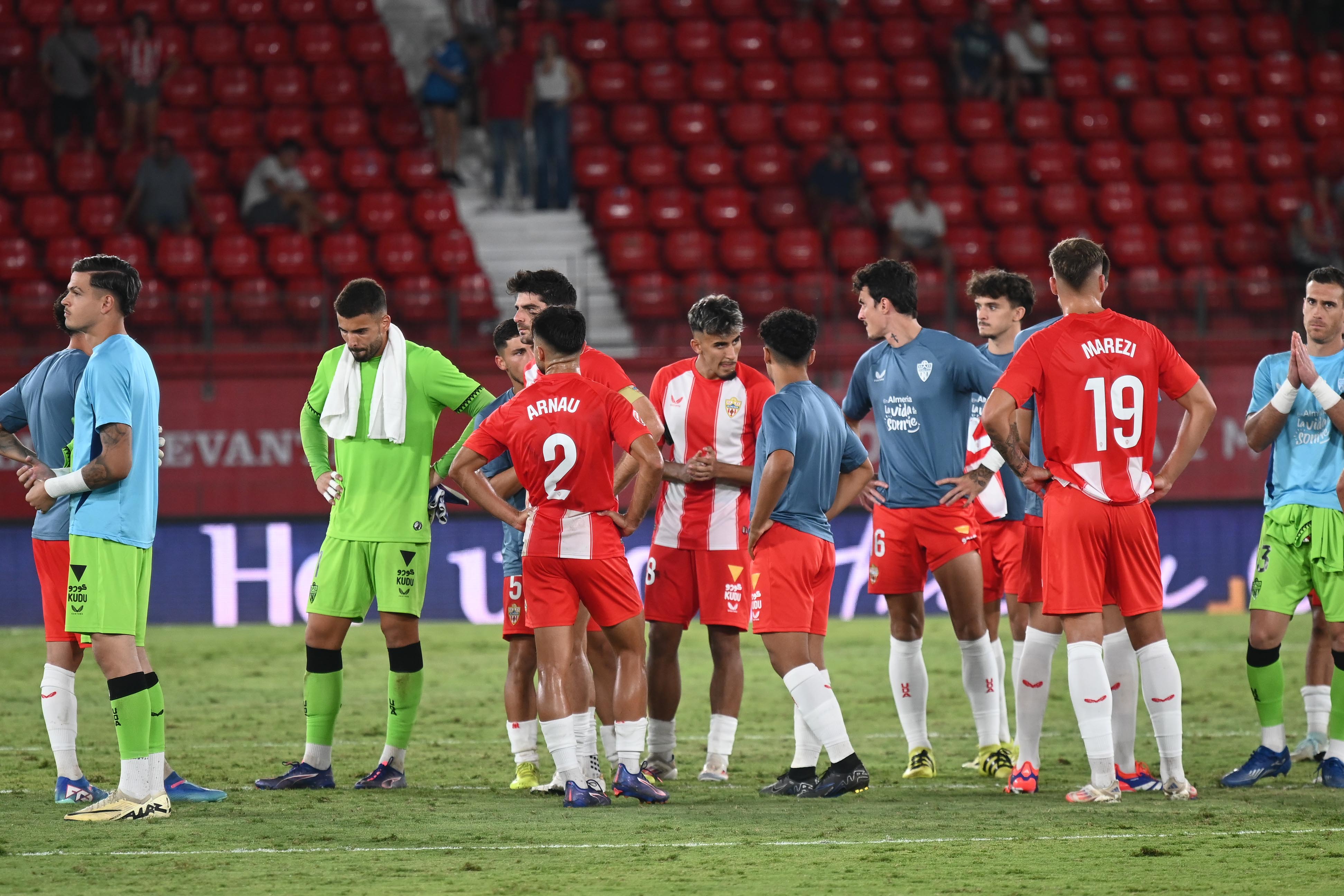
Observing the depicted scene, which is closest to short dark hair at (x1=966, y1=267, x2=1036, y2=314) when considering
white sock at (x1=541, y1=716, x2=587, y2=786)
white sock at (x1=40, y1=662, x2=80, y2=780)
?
white sock at (x1=541, y1=716, x2=587, y2=786)

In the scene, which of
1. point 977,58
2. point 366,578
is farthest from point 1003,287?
point 977,58

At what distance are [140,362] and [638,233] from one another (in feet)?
42.3

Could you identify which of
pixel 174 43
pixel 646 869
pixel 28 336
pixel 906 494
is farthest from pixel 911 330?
pixel 174 43

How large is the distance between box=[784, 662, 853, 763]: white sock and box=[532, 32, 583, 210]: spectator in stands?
13.6m

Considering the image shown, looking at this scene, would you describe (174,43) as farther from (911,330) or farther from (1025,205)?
(911,330)

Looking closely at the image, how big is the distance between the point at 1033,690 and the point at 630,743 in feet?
6.00

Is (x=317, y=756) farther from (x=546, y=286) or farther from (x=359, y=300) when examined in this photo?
(x=546, y=286)

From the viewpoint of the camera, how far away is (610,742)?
7699mm

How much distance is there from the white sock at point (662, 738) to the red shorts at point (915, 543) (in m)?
1.23

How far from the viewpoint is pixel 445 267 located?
726 inches

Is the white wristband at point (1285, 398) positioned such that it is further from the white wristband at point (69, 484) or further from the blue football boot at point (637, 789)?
the white wristband at point (69, 484)

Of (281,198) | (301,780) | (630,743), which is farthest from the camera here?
(281,198)

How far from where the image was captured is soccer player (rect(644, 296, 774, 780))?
7484mm

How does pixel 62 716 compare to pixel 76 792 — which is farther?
pixel 62 716
